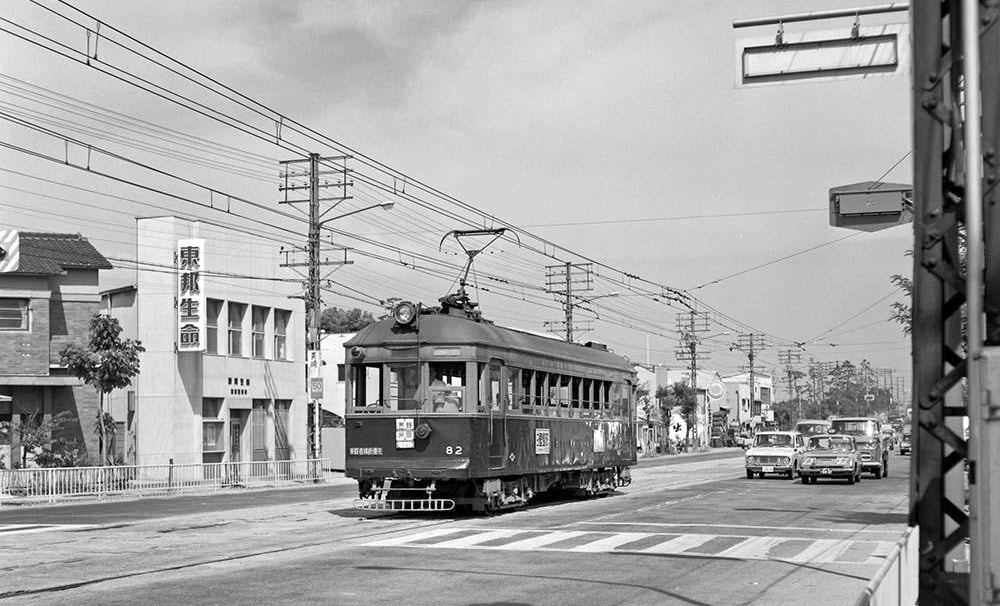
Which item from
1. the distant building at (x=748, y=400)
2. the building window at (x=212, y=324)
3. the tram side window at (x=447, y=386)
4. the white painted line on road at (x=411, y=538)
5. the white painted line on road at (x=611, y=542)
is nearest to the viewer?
the white painted line on road at (x=611, y=542)

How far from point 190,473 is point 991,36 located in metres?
33.5

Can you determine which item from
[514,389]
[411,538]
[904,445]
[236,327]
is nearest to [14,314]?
[236,327]

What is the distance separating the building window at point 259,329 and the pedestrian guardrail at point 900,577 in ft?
134

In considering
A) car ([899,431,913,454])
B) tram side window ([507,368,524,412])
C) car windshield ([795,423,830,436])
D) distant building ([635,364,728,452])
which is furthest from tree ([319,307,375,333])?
tram side window ([507,368,524,412])

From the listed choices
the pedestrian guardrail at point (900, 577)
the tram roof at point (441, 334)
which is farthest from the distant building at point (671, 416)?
the pedestrian guardrail at point (900, 577)

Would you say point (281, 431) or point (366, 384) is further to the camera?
point (281, 431)

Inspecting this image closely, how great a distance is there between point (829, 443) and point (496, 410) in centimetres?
1836

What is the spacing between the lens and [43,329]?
3722 centimetres

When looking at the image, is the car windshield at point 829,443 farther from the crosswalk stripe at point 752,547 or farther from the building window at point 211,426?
the building window at point 211,426

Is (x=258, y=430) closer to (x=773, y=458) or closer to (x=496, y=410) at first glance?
(x=773, y=458)

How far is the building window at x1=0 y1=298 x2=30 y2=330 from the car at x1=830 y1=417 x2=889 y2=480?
2682cm

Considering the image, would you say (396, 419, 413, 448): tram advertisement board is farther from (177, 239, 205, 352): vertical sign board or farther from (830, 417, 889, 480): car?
(830, 417, 889, 480): car

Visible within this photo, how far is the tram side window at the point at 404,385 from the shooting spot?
21859mm

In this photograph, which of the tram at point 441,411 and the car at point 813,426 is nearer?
the tram at point 441,411
